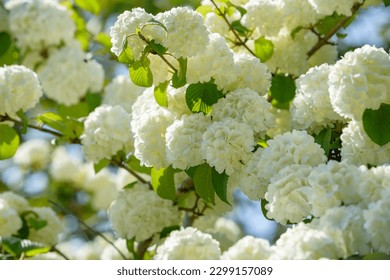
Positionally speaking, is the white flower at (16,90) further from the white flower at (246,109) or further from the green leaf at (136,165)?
the white flower at (246,109)

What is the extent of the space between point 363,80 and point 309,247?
23.8 inches

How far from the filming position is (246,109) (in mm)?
2516

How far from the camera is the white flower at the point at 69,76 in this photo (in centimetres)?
441

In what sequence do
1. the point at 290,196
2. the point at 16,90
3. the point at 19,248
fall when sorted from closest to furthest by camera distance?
the point at 290,196 → the point at 19,248 → the point at 16,90

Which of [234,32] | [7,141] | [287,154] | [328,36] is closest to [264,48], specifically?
[234,32]

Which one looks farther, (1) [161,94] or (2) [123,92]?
(2) [123,92]

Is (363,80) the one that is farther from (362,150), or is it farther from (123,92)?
(123,92)

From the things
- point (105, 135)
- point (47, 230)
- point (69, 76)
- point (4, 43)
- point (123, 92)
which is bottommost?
point (47, 230)

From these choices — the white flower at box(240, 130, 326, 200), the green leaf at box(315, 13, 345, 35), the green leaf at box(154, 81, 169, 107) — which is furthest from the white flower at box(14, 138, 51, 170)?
the white flower at box(240, 130, 326, 200)

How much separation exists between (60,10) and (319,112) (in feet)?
8.02

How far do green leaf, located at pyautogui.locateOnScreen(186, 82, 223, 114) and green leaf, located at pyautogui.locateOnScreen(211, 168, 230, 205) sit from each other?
0.22m

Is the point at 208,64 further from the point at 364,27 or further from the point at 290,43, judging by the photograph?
the point at 364,27

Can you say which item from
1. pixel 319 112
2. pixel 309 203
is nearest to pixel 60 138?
pixel 319 112

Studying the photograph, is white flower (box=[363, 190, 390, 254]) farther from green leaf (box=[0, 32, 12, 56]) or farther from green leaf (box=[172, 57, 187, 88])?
green leaf (box=[0, 32, 12, 56])
